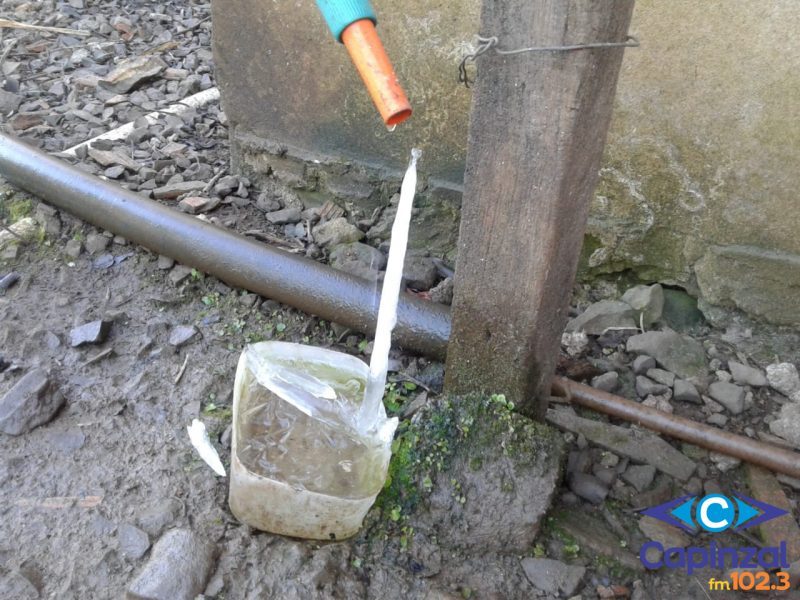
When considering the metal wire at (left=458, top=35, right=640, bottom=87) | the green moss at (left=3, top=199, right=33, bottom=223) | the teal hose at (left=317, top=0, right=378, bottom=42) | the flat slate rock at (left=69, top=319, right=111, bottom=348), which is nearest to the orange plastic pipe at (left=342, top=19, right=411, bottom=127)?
the teal hose at (left=317, top=0, right=378, bottom=42)

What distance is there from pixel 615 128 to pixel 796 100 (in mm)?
505

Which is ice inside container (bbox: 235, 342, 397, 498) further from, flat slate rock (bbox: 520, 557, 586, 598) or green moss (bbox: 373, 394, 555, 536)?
flat slate rock (bbox: 520, 557, 586, 598)

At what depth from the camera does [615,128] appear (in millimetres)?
2281

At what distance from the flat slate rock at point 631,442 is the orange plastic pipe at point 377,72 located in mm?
1099

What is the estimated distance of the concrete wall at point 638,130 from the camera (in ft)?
6.76

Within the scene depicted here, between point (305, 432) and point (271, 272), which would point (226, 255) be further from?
point (305, 432)

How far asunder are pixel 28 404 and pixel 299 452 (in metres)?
0.85

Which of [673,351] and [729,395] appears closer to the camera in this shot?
[729,395]

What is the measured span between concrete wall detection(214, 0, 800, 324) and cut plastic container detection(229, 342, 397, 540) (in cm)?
119

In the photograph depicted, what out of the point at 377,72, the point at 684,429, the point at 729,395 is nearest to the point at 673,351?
the point at 729,395

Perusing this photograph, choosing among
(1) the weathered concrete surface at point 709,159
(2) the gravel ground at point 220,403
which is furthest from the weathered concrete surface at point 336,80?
(1) the weathered concrete surface at point 709,159

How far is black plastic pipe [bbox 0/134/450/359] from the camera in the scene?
6.96ft

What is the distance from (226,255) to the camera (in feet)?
7.71

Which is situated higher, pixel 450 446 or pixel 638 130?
pixel 638 130
